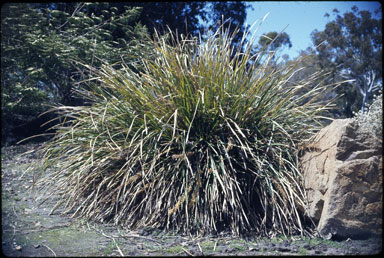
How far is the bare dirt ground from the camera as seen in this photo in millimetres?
2910

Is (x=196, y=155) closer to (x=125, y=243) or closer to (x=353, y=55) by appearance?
(x=125, y=243)

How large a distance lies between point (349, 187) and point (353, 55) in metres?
10.8

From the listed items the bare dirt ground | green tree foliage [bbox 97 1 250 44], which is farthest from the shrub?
green tree foliage [bbox 97 1 250 44]

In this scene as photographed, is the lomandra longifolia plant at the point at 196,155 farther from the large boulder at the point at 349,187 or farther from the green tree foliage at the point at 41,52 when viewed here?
the green tree foliage at the point at 41,52

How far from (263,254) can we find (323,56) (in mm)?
15908

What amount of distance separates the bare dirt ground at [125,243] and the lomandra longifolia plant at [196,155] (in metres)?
0.18

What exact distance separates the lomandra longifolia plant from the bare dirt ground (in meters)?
0.18

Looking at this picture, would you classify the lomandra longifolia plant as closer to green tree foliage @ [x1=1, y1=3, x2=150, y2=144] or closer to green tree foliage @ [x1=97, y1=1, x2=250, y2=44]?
green tree foliage @ [x1=1, y1=3, x2=150, y2=144]

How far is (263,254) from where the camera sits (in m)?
2.91

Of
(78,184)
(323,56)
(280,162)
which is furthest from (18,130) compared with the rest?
(323,56)

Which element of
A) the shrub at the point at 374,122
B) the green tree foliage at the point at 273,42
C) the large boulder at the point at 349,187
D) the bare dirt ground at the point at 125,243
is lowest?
the bare dirt ground at the point at 125,243

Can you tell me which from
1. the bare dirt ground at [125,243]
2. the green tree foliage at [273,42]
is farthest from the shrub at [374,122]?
the green tree foliage at [273,42]

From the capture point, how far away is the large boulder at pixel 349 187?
3.14 meters

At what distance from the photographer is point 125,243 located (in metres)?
3.14
